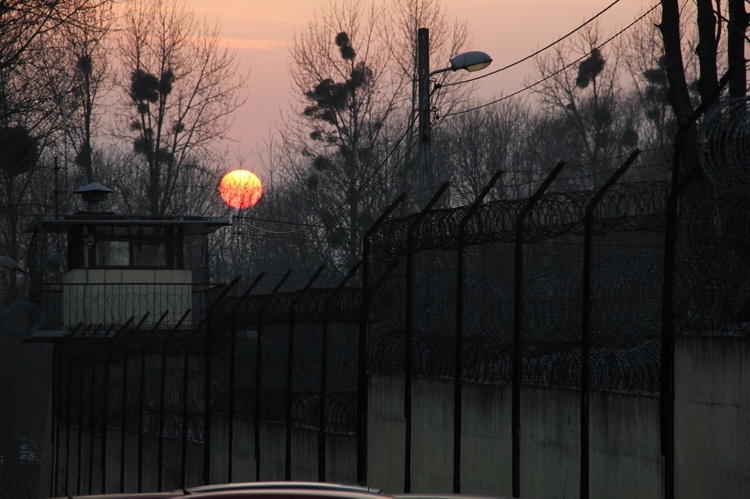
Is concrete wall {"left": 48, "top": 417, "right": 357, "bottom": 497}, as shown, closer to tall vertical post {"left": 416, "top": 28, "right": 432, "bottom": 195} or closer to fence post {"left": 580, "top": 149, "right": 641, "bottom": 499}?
fence post {"left": 580, "top": 149, "right": 641, "bottom": 499}

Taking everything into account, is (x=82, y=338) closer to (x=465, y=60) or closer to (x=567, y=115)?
(x=465, y=60)

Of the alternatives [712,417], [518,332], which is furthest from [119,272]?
[712,417]

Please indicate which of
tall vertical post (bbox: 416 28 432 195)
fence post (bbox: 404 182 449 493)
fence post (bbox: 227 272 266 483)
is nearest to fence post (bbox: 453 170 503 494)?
fence post (bbox: 404 182 449 493)

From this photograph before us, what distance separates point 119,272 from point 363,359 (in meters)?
15.1

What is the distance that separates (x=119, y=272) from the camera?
Result: 91.2 feet

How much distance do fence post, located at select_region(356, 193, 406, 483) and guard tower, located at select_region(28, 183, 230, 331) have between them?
13.5 meters

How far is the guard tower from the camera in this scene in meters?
Answer: 27.4

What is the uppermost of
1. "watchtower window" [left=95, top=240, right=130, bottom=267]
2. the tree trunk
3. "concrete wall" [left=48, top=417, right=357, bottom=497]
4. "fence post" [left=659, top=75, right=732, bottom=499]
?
the tree trunk

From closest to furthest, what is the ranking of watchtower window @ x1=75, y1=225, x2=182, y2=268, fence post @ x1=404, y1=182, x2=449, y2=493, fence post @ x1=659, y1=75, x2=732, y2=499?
fence post @ x1=659, y1=75, x2=732, y2=499, fence post @ x1=404, y1=182, x2=449, y2=493, watchtower window @ x1=75, y1=225, x2=182, y2=268

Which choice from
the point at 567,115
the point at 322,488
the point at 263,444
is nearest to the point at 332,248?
the point at 567,115

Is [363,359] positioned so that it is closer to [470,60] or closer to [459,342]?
[459,342]

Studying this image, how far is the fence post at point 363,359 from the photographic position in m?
13.5

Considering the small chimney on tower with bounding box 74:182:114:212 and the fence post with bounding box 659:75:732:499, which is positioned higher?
the small chimney on tower with bounding box 74:182:114:212

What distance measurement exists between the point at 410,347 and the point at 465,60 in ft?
23.0
